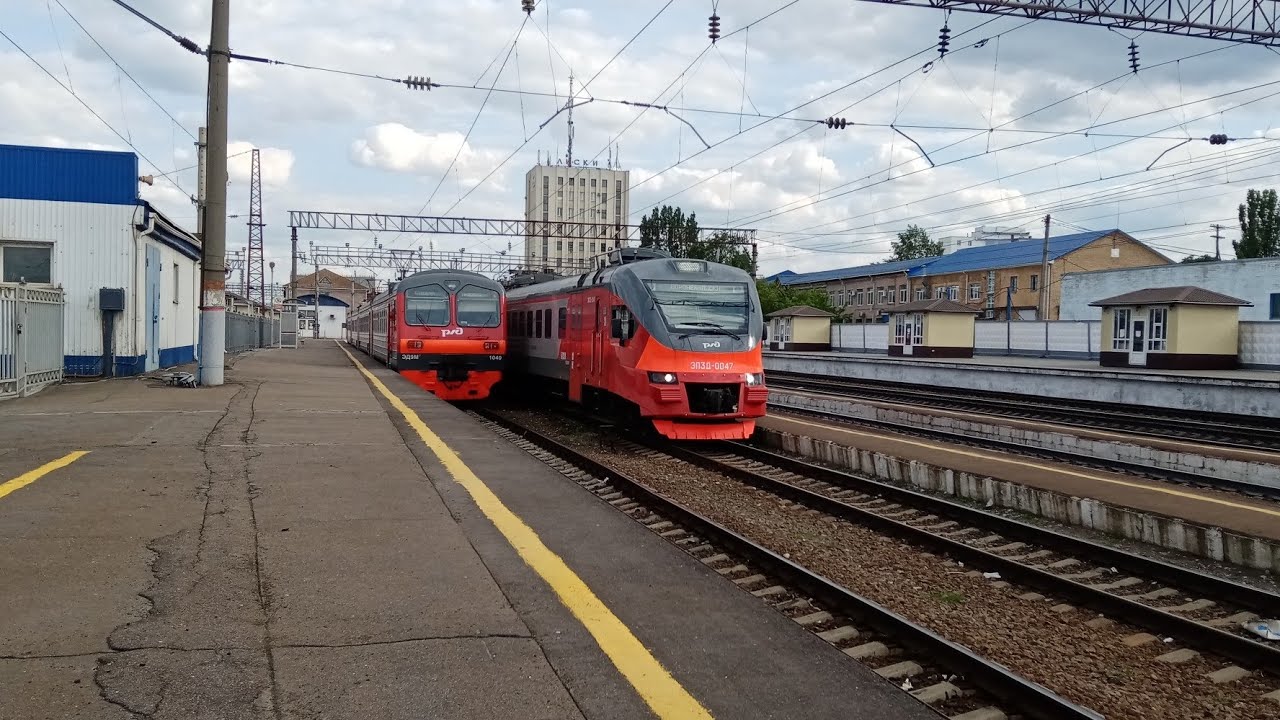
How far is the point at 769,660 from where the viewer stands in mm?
4324

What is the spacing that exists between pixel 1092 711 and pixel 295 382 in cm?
1730

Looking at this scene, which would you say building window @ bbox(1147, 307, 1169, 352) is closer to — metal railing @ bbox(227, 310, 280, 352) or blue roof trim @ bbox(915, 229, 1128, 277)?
metal railing @ bbox(227, 310, 280, 352)

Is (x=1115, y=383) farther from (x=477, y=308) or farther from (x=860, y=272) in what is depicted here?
(x=860, y=272)

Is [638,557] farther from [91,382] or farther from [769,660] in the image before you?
A: [91,382]

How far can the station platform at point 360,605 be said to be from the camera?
3.60 m

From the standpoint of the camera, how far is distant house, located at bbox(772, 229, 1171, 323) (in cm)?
6259

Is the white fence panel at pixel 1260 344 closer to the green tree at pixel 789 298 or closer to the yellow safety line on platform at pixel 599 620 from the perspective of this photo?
the yellow safety line on platform at pixel 599 620

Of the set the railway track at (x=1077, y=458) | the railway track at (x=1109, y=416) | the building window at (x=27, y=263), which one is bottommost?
the railway track at (x=1077, y=458)

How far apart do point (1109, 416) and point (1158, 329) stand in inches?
576

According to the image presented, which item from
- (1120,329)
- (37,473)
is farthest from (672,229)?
(37,473)

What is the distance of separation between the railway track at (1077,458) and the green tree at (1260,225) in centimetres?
5475

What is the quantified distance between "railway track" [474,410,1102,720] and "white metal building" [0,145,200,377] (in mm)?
13735

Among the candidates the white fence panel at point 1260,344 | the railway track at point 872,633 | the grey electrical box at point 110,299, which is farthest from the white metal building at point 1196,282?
the grey electrical box at point 110,299

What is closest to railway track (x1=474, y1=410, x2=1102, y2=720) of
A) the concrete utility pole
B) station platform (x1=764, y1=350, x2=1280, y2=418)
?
the concrete utility pole
